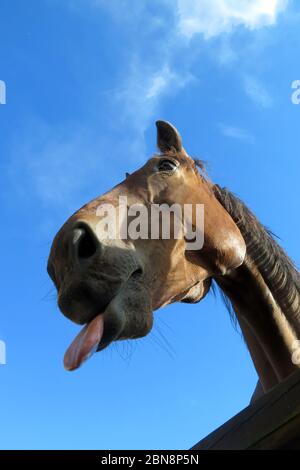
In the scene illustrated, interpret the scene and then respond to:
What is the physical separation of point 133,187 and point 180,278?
724mm

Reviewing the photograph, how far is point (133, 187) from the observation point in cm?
327

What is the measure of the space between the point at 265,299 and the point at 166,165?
1.29 meters

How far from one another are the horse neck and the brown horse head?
25 centimetres

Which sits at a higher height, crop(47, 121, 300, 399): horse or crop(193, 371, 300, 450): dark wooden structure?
crop(47, 121, 300, 399): horse

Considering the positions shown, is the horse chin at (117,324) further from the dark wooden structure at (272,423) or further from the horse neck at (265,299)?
the horse neck at (265,299)

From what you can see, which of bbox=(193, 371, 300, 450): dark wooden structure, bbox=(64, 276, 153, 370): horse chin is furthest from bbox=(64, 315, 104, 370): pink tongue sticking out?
bbox=(193, 371, 300, 450): dark wooden structure

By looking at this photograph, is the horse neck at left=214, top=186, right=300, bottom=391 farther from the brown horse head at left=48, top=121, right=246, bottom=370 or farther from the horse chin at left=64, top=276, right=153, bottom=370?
the horse chin at left=64, top=276, right=153, bottom=370

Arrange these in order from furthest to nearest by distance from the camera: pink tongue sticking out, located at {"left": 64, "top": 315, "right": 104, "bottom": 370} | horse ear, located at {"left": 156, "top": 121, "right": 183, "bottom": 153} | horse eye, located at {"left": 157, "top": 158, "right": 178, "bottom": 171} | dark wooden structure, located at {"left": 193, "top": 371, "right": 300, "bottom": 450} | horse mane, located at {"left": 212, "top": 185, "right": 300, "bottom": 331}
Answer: horse ear, located at {"left": 156, "top": 121, "right": 183, "bottom": 153} → horse mane, located at {"left": 212, "top": 185, "right": 300, "bottom": 331} → horse eye, located at {"left": 157, "top": 158, "right": 178, "bottom": 171} → pink tongue sticking out, located at {"left": 64, "top": 315, "right": 104, "bottom": 370} → dark wooden structure, located at {"left": 193, "top": 371, "right": 300, "bottom": 450}

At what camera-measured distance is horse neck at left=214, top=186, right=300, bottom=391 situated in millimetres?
3549

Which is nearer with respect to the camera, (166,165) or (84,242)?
(84,242)

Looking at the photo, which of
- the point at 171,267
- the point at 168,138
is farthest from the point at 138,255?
the point at 168,138

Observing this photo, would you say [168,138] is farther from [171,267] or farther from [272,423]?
[272,423]

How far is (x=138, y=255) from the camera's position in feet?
9.14
